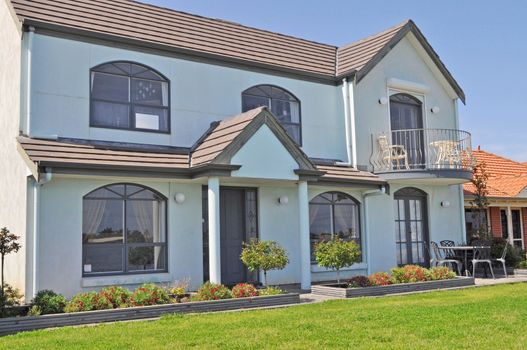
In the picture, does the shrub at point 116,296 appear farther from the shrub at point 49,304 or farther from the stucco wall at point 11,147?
the stucco wall at point 11,147

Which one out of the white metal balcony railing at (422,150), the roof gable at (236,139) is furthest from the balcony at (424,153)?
the roof gable at (236,139)

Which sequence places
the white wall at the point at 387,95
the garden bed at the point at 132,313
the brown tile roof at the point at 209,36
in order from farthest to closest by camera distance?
the white wall at the point at 387,95 < the brown tile roof at the point at 209,36 < the garden bed at the point at 132,313

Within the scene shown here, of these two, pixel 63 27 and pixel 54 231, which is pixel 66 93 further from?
pixel 54 231

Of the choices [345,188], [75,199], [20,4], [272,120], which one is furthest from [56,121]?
[345,188]

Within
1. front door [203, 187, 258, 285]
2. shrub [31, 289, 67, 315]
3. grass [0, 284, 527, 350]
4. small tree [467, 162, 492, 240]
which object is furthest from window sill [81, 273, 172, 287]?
small tree [467, 162, 492, 240]

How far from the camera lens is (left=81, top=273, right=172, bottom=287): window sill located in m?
12.8

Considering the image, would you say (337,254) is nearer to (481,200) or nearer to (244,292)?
(244,292)

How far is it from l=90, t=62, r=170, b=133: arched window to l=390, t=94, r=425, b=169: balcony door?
7663 millimetres

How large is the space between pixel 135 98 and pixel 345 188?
6.45 m

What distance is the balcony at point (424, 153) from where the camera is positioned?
57.5 feet

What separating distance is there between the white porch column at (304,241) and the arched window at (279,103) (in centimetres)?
242

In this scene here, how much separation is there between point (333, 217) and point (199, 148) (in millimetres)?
4832

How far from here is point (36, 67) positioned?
42.8ft

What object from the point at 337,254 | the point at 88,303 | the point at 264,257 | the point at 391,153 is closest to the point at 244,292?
the point at 264,257
